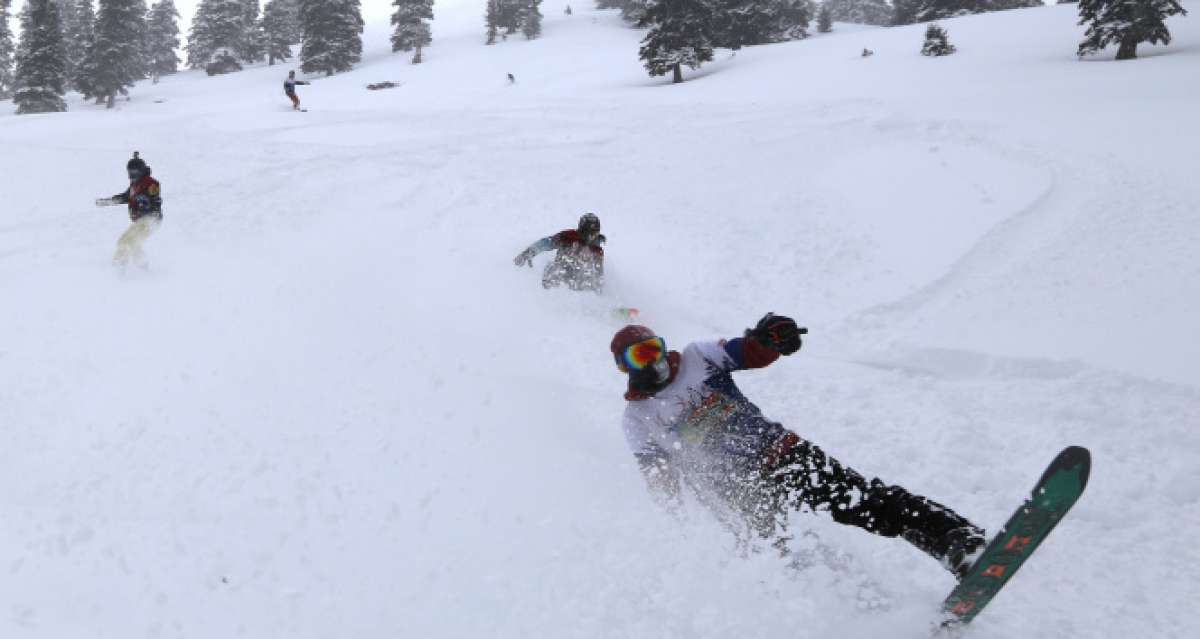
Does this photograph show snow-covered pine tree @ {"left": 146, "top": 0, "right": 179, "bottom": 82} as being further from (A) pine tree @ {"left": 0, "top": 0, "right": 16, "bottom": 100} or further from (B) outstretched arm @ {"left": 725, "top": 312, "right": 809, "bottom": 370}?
(B) outstretched arm @ {"left": 725, "top": 312, "right": 809, "bottom": 370}

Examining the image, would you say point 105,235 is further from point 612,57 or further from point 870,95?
point 612,57

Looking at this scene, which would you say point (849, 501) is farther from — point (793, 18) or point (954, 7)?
point (793, 18)

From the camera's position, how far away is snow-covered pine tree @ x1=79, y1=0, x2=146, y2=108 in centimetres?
3962

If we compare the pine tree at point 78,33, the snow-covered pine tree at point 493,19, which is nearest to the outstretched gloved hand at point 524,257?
the snow-covered pine tree at point 493,19

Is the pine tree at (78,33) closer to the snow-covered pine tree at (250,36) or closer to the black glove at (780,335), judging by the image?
the snow-covered pine tree at (250,36)

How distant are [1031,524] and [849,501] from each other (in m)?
0.81

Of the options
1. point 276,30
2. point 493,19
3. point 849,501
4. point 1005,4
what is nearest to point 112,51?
point 276,30

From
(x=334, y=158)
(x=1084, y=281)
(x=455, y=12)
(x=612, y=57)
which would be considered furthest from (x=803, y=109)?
(x=455, y=12)

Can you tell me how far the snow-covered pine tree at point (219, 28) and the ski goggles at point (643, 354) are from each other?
196ft

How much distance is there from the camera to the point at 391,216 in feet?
38.7

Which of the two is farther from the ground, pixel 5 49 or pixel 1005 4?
pixel 1005 4

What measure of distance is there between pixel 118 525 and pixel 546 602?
339 cm

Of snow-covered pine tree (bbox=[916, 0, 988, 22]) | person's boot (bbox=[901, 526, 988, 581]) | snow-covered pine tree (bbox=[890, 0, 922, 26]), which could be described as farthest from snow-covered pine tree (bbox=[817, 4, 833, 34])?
person's boot (bbox=[901, 526, 988, 581])

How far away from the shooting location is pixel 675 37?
25.6 metres
